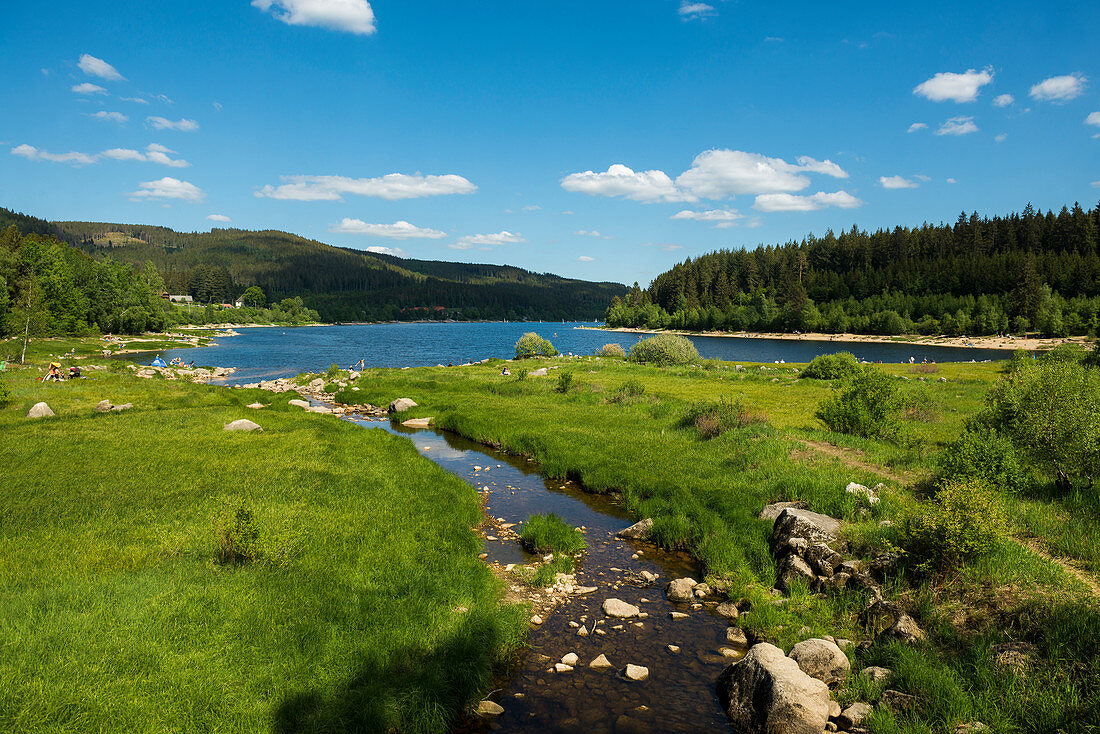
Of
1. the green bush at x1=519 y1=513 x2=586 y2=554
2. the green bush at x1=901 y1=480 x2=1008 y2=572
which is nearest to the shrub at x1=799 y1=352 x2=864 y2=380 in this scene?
the green bush at x1=901 y1=480 x2=1008 y2=572

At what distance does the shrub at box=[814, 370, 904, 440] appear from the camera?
82.3ft

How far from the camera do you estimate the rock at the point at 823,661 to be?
9906mm

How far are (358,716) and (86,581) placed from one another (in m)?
6.91

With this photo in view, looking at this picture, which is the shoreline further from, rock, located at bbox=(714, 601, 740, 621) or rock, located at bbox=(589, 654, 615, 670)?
rock, located at bbox=(589, 654, 615, 670)

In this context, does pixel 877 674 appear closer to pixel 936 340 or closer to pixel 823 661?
pixel 823 661

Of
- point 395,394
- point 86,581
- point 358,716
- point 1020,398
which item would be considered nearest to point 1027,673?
point 358,716

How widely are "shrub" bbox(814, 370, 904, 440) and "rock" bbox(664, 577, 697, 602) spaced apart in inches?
644

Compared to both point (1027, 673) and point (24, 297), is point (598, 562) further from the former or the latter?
point (24, 297)

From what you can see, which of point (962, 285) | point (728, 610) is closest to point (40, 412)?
point (728, 610)

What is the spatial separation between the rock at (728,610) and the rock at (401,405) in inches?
1269

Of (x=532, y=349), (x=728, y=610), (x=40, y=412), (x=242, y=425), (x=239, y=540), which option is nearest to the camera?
(x=239, y=540)

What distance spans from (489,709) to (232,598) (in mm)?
5899

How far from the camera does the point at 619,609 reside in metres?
13.1

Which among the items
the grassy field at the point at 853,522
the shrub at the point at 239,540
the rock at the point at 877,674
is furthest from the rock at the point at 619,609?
the shrub at the point at 239,540
